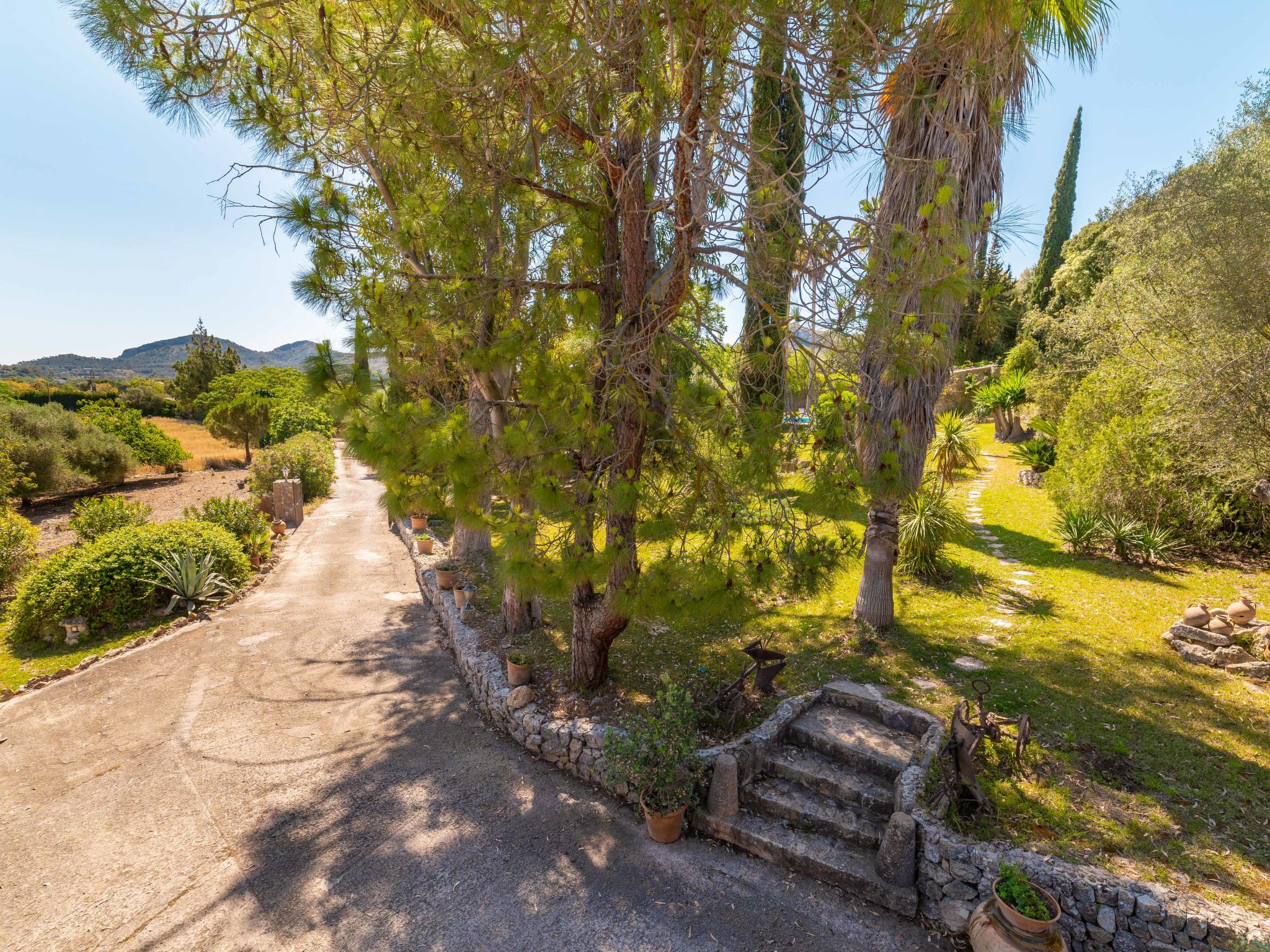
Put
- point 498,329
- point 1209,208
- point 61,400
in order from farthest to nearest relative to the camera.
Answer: point 61,400, point 1209,208, point 498,329

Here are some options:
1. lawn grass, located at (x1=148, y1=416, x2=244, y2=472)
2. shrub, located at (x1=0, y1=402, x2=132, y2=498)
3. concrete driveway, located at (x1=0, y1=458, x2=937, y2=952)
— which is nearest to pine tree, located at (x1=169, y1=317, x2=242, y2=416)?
lawn grass, located at (x1=148, y1=416, x2=244, y2=472)

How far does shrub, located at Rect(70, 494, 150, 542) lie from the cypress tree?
12224mm

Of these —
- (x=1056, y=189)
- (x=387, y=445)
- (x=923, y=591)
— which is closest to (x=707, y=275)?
(x=387, y=445)

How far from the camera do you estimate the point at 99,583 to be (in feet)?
28.3

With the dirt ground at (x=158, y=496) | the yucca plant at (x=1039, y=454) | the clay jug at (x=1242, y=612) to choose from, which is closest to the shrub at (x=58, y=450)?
the dirt ground at (x=158, y=496)

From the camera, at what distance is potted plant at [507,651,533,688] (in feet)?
20.8

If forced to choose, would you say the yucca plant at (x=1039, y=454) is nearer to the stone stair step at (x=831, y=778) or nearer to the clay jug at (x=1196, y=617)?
the clay jug at (x=1196, y=617)

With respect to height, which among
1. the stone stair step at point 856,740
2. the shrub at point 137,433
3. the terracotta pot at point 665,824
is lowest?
the terracotta pot at point 665,824

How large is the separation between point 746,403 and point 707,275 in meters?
2.00

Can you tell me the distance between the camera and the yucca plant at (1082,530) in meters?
9.61

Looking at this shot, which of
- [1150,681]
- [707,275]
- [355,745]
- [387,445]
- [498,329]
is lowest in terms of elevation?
[355,745]

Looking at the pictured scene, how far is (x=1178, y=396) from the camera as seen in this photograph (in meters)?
7.14

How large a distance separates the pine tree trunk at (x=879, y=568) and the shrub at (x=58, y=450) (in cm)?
2246

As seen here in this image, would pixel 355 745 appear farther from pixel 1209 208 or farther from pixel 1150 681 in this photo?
pixel 1209 208
